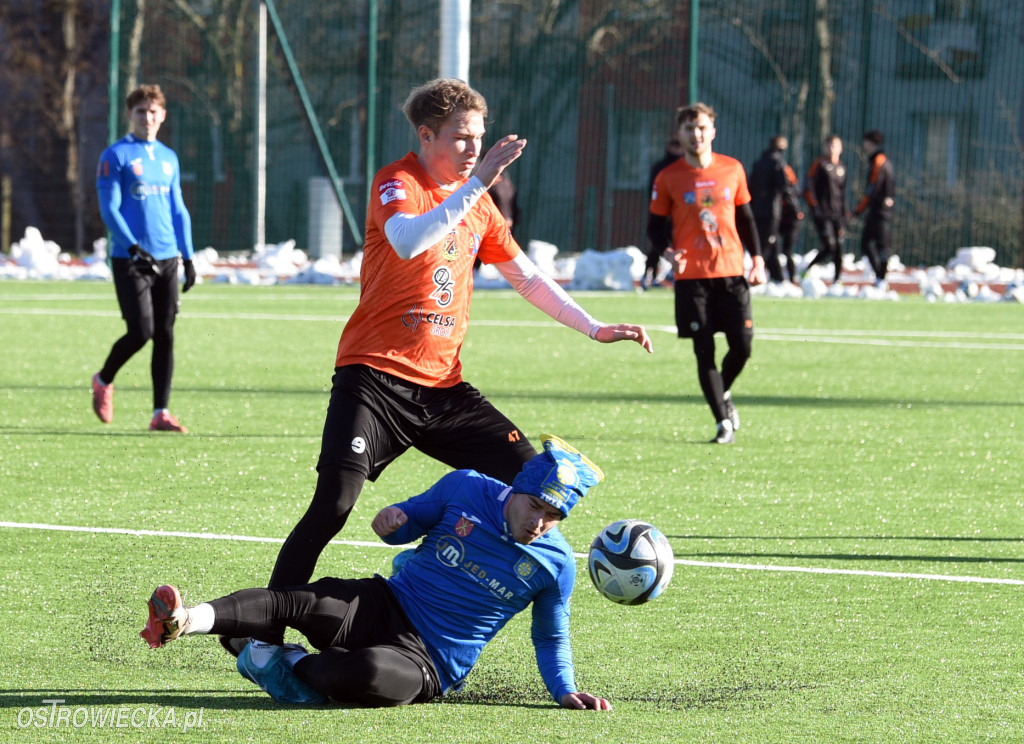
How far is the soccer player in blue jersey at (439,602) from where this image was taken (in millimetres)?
4449

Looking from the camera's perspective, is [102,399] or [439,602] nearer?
[439,602]

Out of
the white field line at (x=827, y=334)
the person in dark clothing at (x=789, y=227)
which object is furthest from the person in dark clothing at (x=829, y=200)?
the white field line at (x=827, y=334)

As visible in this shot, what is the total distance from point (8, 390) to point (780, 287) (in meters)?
15.7

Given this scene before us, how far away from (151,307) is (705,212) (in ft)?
11.7

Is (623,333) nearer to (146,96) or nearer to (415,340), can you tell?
(415,340)

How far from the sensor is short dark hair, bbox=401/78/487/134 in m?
4.95

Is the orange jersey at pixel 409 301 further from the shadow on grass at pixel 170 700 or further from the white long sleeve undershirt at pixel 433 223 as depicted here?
A: the shadow on grass at pixel 170 700

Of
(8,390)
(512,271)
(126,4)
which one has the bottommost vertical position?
(8,390)

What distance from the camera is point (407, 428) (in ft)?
16.8

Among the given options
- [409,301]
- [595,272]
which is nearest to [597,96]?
[595,272]

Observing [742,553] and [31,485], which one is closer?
[742,553]

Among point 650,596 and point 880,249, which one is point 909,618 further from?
point 880,249

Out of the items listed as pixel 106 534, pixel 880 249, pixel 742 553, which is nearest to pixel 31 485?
pixel 106 534

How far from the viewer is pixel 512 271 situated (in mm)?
5664
